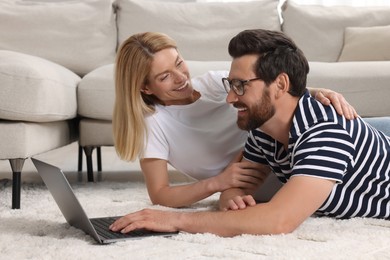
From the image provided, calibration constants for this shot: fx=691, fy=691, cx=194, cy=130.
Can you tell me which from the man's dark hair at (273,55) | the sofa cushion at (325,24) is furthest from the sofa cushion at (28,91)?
the sofa cushion at (325,24)

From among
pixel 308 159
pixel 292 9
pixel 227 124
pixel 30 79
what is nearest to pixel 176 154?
pixel 227 124

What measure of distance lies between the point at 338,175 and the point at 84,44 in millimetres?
2331

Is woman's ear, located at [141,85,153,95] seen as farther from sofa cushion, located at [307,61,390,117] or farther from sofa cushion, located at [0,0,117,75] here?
sofa cushion, located at [0,0,117,75]

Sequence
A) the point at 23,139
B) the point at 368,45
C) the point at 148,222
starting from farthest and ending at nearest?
the point at 368,45
the point at 23,139
the point at 148,222

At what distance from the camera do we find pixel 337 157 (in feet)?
5.57

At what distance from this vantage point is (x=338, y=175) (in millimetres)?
1689

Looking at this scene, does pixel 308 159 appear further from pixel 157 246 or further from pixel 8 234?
pixel 8 234

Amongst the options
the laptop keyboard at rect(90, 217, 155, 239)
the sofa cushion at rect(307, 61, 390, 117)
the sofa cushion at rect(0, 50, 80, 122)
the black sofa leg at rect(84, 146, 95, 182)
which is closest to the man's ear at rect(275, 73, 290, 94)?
the laptop keyboard at rect(90, 217, 155, 239)

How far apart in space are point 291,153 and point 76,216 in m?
0.59

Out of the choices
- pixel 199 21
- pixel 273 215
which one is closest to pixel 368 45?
pixel 199 21

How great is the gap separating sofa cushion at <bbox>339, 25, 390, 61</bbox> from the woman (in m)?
1.43

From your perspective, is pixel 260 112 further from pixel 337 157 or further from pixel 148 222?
pixel 148 222

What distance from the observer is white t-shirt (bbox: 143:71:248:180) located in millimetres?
2340

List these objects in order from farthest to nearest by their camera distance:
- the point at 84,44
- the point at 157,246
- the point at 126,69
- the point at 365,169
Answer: the point at 84,44, the point at 126,69, the point at 365,169, the point at 157,246
